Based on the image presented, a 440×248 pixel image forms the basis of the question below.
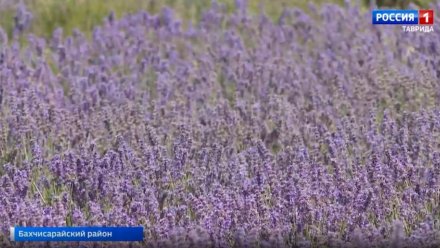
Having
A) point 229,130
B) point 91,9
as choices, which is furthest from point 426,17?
point 91,9

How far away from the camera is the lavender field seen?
3484 mm

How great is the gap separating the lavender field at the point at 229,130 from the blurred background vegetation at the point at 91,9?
15cm

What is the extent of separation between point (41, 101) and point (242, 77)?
1060 mm

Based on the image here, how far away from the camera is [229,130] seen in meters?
4.21

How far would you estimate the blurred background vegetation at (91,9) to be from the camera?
5.44 m

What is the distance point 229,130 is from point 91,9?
1922 millimetres

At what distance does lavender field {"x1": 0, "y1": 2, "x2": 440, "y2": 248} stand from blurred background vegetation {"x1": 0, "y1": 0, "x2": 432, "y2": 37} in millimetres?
148

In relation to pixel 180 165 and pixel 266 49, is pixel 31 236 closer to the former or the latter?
pixel 180 165

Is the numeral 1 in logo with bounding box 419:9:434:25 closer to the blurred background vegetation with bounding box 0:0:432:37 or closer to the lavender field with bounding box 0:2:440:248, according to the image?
the lavender field with bounding box 0:2:440:248
